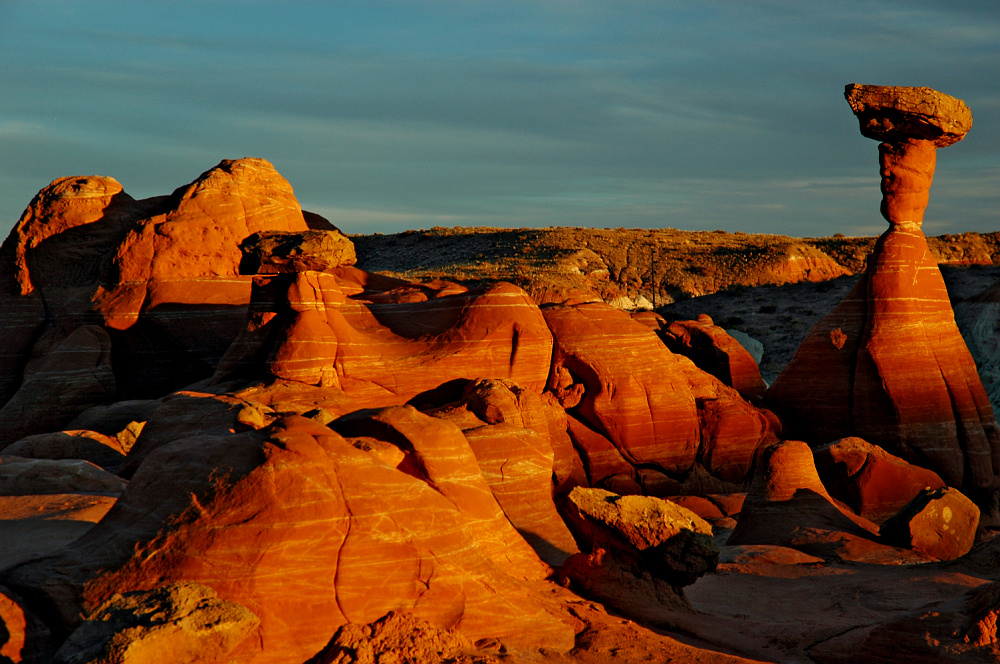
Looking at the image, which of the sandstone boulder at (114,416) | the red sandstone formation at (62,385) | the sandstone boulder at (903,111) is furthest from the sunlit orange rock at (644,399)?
the red sandstone formation at (62,385)

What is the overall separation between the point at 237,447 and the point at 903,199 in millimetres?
18274

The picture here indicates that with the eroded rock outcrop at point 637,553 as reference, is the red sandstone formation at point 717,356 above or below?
above

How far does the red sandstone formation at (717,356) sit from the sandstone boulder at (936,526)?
7138 millimetres

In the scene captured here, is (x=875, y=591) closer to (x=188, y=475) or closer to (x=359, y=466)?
(x=359, y=466)

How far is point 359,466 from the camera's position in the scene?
8078 mm

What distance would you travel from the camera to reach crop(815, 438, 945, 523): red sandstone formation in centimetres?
1803

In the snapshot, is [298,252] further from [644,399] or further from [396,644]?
[396,644]

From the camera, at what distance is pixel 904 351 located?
813 inches

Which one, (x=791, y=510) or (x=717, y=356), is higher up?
(x=717, y=356)

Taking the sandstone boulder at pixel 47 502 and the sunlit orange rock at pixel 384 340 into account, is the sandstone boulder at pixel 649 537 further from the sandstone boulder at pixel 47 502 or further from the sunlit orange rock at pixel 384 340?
the sunlit orange rock at pixel 384 340

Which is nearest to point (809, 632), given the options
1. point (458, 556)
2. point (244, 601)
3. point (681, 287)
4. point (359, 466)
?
point (458, 556)

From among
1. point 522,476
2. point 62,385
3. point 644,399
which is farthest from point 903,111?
point 62,385

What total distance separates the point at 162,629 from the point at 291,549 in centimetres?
122

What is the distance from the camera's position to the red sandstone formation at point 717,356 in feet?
75.4
